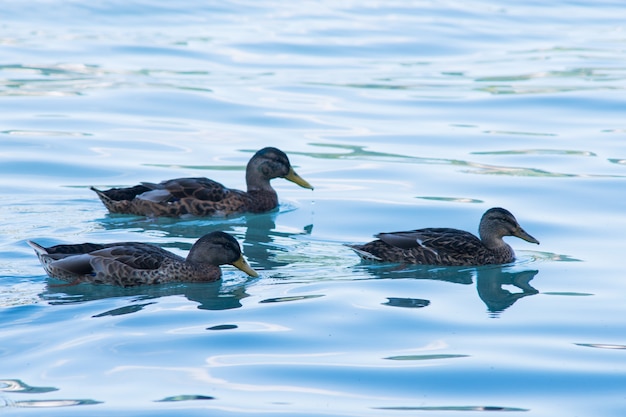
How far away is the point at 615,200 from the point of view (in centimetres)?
1338

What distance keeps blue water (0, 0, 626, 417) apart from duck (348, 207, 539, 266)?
0.13m

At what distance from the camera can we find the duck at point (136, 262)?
9.80 metres

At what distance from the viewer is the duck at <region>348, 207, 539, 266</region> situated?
10750 mm

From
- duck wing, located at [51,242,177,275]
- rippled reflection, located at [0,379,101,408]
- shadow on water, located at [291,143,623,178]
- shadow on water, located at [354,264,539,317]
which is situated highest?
shadow on water, located at [291,143,623,178]

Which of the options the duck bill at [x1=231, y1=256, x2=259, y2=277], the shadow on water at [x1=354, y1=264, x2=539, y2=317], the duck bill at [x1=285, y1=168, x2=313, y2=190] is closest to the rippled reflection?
the duck bill at [x1=231, y1=256, x2=259, y2=277]

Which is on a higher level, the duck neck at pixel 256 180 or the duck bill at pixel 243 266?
the duck neck at pixel 256 180

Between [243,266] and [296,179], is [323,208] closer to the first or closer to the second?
[296,179]

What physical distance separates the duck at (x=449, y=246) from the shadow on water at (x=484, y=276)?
72 mm

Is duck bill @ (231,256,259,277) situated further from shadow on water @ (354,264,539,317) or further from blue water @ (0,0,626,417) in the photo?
shadow on water @ (354,264,539,317)

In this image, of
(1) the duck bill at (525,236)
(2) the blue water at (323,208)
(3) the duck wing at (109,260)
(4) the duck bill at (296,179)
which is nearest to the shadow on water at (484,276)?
(2) the blue water at (323,208)

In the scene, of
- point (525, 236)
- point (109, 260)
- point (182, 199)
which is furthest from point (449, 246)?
point (182, 199)

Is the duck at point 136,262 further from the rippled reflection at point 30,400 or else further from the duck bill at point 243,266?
the rippled reflection at point 30,400

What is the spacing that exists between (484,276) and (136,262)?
3.06 metres

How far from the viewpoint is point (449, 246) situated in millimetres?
10820
